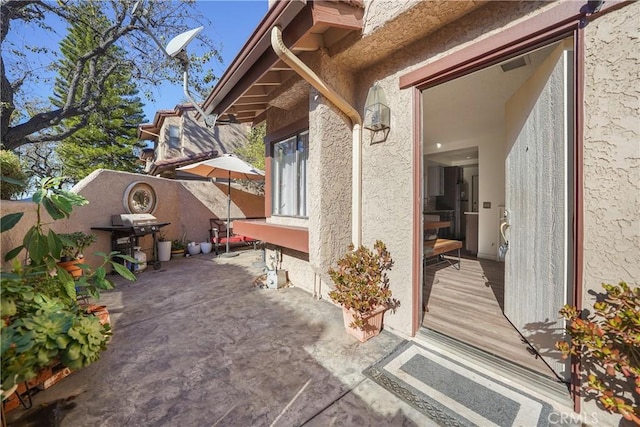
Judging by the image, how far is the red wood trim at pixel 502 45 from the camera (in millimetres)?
2000

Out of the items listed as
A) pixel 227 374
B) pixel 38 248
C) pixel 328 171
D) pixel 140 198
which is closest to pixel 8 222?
pixel 38 248

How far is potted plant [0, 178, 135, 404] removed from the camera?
131 centimetres

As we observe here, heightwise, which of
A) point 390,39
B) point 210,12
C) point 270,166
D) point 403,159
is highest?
point 210,12

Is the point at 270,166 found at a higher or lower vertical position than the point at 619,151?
higher

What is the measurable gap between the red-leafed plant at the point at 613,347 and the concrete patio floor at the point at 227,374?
131 cm

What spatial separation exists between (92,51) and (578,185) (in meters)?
14.4

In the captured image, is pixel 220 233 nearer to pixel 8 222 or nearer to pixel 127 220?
pixel 127 220

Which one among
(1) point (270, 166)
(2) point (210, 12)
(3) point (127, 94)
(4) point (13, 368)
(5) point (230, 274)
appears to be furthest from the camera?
(3) point (127, 94)

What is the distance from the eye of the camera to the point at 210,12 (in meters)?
8.04

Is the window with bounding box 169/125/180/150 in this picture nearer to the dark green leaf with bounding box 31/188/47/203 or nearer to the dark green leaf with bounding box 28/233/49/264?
the dark green leaf with bounding box 31/188/47/203

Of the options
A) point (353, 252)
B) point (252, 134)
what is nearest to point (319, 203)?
point (353, 252)

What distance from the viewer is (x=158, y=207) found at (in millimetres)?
8336

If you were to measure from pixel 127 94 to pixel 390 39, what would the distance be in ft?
75.3

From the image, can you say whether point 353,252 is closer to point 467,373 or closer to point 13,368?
point 467,373
